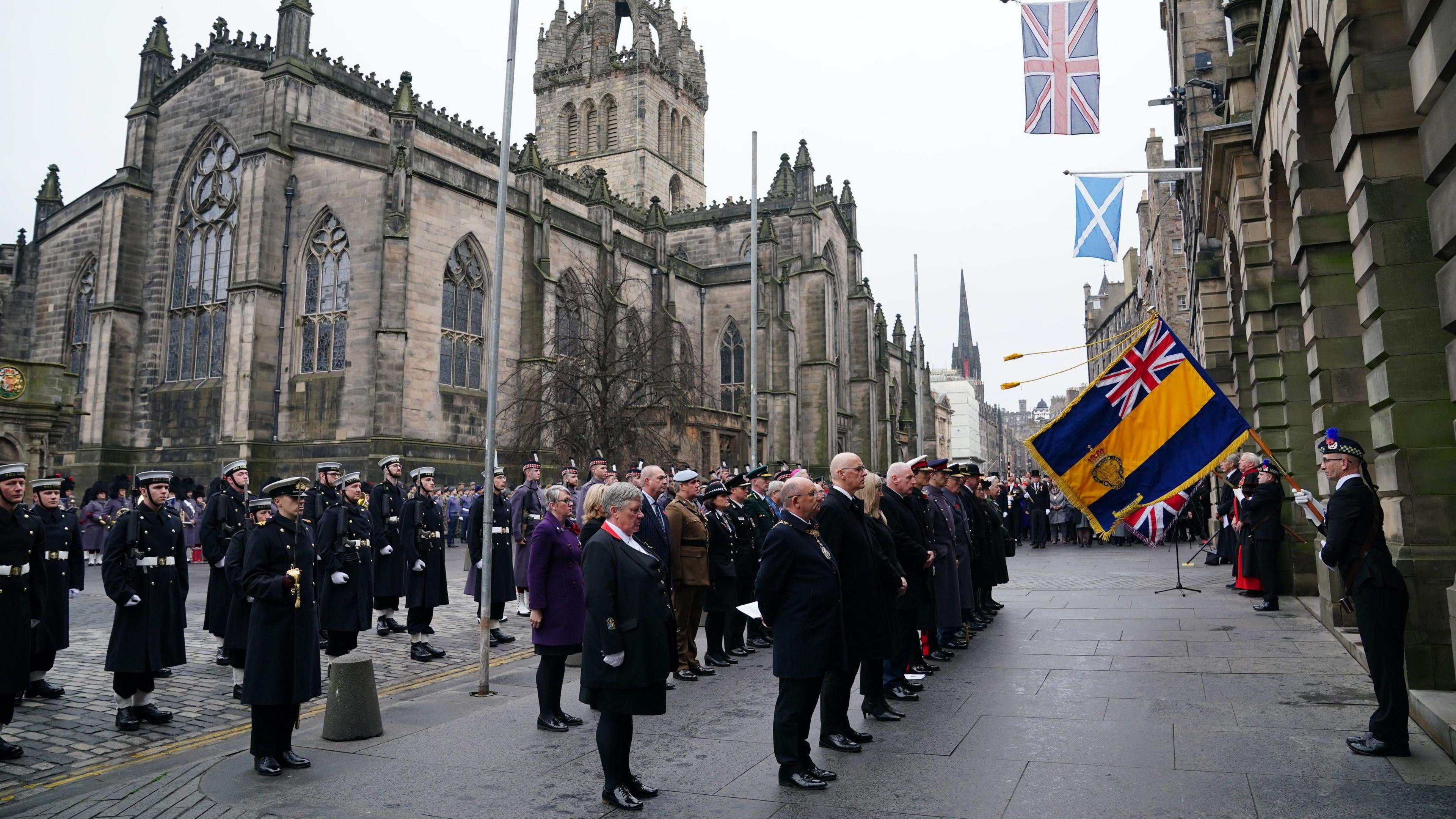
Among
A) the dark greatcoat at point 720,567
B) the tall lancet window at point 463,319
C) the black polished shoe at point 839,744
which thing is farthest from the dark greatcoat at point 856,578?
the tall lancet window at point 463,319

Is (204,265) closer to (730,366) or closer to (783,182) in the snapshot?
(730,366)

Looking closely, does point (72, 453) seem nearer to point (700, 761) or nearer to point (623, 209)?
point (623, 209)

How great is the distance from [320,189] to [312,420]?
699cm

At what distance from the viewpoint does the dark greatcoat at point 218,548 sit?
9.20 meters

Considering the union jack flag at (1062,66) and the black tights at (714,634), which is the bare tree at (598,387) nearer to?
the union jack flag at (1062,66)

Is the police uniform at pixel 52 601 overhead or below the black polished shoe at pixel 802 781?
overhead

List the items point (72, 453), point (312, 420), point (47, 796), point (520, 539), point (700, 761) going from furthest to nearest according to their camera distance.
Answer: point (72, 453) → point (312, 420) → point (520, 539) → point (700, 761) → point (47, 796)

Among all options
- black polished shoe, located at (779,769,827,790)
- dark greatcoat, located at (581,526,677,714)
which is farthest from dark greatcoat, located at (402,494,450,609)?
A: black polished shoe, located at (779,769,827,790)

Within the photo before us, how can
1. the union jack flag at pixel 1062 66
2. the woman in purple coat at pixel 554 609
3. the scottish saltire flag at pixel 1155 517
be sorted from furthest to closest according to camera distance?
1. the union jack flag at pixel 1062 66
2. the scottish saltire flag at pixel 1155 517
3. the woman in purple coat at pixel 554 609

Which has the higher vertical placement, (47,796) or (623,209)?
(623,209)

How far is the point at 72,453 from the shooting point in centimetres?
2864

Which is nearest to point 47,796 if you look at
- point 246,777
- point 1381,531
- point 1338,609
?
point 246,777

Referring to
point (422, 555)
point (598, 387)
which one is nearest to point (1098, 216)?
point (422, 555)

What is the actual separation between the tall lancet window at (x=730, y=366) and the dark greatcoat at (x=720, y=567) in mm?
32298
